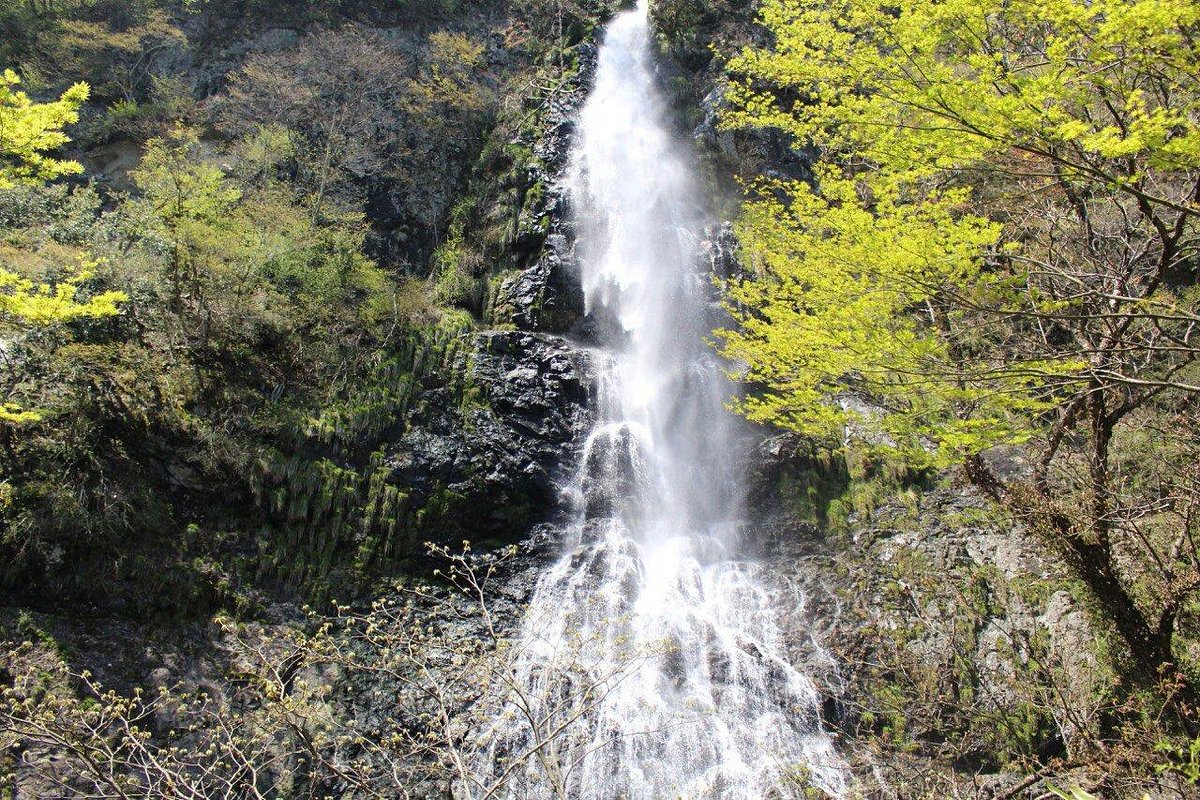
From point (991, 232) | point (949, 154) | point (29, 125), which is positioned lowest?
point (991, 232)

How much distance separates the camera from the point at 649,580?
35.2ft

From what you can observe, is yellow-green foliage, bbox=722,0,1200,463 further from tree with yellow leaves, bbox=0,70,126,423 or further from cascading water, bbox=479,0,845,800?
tree with yellow leaves, bbox=0,70,126,423

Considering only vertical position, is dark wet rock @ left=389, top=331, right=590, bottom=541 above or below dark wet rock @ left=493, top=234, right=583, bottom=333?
below

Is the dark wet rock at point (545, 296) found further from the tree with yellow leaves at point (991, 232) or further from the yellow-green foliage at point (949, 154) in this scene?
the yellow-green foliage at point (949, 154)

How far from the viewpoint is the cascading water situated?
26.4 feet

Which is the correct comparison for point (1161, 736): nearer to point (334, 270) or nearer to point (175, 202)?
point (334, 270)

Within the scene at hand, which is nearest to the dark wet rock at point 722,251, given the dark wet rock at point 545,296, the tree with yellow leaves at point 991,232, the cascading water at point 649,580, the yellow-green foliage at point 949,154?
the cascading water at point 649,580

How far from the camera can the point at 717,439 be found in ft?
43.6

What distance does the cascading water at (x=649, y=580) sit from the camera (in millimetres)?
8047

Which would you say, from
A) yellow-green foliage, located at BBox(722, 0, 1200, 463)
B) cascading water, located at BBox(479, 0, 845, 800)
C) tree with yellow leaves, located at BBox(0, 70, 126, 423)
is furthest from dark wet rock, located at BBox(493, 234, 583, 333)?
tree with yellow leaves, located at BBox(0, 70, 126, 423)

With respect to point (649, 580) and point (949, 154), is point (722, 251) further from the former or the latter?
point (949, 154)

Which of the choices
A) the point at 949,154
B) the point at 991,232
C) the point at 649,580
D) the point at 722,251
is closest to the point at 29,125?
the point at 949,154

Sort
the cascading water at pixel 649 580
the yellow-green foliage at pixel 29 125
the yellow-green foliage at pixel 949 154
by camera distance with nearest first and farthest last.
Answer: the yellow-green foliage at pixel 949 154
the yellow-green foliage at pixel 29 125
the cascading water at pixel 649 580

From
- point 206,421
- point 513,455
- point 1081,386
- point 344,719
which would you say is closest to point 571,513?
point 513,455
